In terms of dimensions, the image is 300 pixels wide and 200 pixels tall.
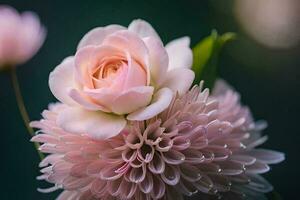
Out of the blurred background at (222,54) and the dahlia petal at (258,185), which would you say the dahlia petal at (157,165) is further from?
the blurred background at (222,54)

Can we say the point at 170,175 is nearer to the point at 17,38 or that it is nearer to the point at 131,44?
the point at 131,44

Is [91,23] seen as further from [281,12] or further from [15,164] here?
[281,12]

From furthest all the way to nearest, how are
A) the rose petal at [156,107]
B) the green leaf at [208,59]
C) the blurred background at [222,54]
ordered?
1. the blurred background at [222,54]
2. the green leaf at [208,59]
3. the rose petal at [156,107]

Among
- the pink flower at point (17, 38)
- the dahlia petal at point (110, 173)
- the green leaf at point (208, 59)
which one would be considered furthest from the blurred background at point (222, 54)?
the dahlia petal at point (110, 173)

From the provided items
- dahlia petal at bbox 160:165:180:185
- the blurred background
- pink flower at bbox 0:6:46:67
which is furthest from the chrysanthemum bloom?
the blurred background

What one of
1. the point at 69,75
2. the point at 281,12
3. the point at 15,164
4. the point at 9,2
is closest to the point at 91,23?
the point at 9,2

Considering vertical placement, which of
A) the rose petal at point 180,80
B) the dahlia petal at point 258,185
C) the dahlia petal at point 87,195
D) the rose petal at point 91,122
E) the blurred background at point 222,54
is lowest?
the blurred background at point 222,54
